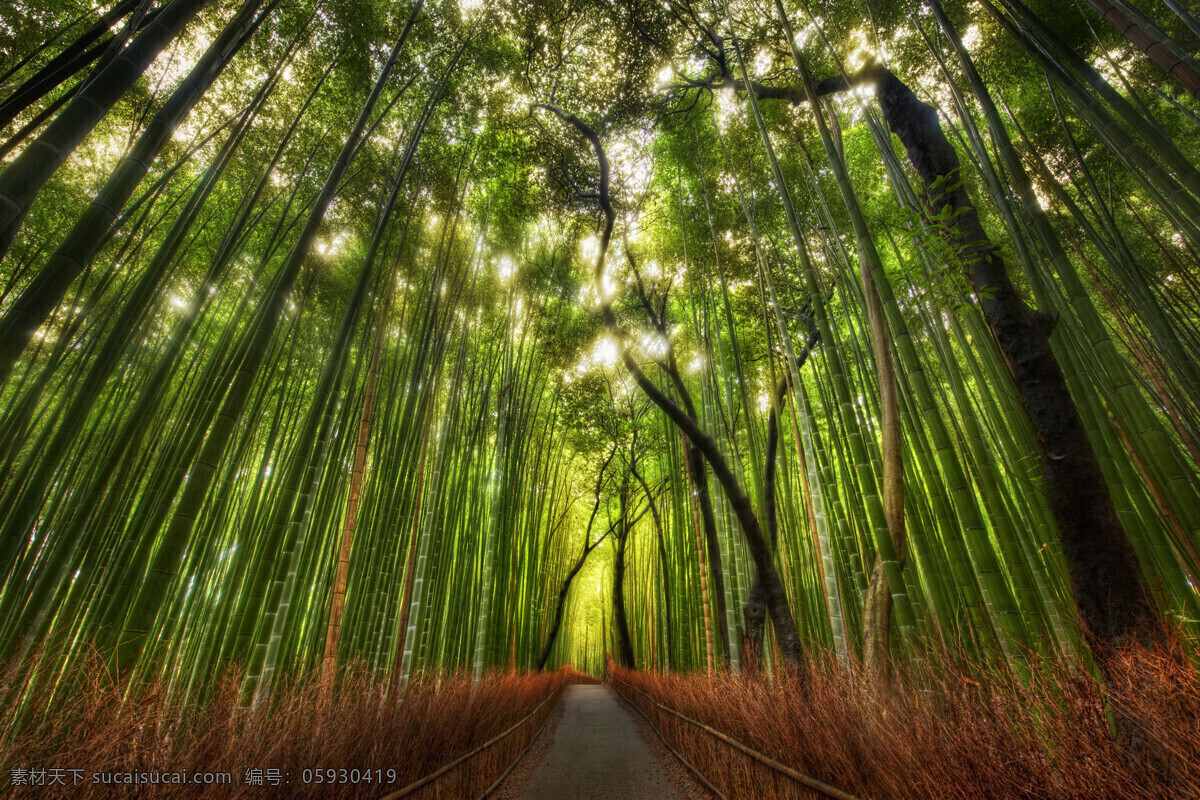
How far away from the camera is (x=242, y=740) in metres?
1.23

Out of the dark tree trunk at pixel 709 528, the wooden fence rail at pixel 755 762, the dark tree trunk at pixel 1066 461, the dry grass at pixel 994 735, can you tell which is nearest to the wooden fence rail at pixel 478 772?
the wooden fence rail at pixel 755 762

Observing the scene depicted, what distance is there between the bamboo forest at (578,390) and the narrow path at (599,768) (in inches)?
2.2

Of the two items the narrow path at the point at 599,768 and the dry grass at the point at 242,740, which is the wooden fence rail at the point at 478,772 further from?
the narrow path at the point at 599,768

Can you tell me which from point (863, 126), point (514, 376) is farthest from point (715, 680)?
point (863, 126)

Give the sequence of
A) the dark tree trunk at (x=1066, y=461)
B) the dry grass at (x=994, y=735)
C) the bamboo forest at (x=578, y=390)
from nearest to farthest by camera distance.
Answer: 1. the dry grass at (x=994, y=735)
2. the bamboo forest at (x=578, y=390)
3. the dark tree trunk at (x=1066, y=461)

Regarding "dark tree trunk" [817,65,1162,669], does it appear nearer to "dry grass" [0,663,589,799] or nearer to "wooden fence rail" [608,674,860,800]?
"wooden fence rail" [608,674,860,800]

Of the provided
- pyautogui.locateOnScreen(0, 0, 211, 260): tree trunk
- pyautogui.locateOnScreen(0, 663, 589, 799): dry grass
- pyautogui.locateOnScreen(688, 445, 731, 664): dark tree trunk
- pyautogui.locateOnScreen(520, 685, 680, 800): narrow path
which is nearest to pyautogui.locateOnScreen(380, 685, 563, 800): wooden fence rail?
pyautogui.locateOnScreen(0, 663, 589, 799): dry grass

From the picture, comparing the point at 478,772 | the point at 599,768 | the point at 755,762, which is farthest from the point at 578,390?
the point at 755,762

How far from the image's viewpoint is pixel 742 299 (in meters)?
4.70

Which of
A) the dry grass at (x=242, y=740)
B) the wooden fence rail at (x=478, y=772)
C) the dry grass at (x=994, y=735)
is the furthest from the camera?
the wooden fence rail at (x=478, y=772)

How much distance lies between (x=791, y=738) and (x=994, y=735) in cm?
101

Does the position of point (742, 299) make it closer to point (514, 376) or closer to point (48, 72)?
point (514, 376)

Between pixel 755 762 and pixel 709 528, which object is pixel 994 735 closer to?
pixel 755 762

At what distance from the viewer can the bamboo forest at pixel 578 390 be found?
3.74 feet
